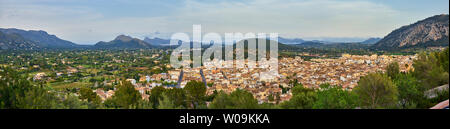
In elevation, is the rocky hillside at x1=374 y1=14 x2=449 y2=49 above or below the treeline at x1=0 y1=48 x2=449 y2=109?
above

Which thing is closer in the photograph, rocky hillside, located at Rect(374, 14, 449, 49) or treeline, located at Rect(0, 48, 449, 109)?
treeline, located at Rect(0, 48, 449, 109)

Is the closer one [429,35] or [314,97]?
[314,97]

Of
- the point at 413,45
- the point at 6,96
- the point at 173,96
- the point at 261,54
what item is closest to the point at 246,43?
the point at 261,54

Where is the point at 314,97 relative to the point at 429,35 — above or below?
below

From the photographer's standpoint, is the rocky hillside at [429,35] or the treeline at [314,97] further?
the rocky hillside at [429,35]

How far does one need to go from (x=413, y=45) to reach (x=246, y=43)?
56.9 m

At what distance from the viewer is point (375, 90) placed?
970cm

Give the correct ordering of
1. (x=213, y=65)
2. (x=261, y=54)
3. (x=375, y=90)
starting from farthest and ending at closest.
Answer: (x=261, y=54) < (x=213, y=65) < (x=375, y=90)

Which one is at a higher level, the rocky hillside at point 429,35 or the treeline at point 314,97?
the rocky hillside at point 429,35
